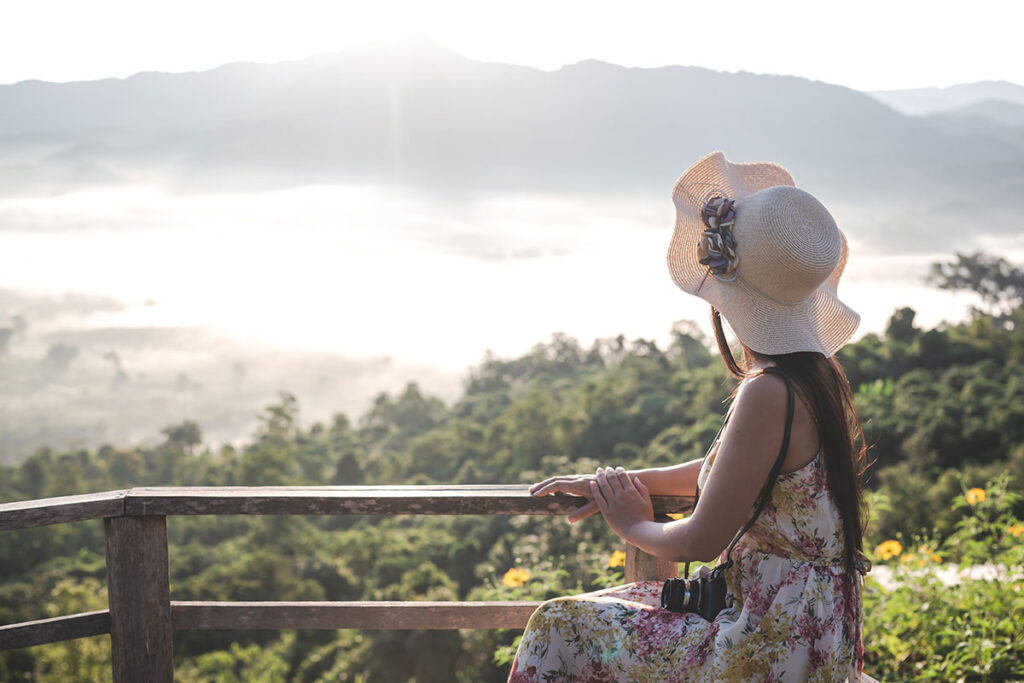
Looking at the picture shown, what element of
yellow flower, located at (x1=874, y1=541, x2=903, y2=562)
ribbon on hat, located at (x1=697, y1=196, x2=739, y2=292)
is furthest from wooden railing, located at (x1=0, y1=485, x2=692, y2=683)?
yellow flower, located at (x1=874, y1=541, x2=903, y2=562)

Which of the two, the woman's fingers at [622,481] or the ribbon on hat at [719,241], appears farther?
the woman's fingers at [622,481]

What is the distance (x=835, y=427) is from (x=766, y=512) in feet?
0.58

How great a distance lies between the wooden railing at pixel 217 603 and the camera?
175 centimetres

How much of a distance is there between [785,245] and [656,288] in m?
68.5

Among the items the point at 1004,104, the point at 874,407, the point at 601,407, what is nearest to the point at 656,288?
the point at 1004,104

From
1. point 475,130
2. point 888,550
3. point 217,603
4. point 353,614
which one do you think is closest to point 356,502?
point 353,614

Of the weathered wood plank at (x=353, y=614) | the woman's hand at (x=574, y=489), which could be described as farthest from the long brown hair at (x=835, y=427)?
the weathered wood plank at (x=353, y=614)

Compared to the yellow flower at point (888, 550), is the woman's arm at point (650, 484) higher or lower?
higher

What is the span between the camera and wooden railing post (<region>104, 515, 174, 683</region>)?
5.84ft

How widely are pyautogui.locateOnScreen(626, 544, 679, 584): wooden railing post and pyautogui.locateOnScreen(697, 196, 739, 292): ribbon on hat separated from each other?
64 cm

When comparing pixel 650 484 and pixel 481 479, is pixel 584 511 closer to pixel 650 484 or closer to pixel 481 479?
pixel 650 484

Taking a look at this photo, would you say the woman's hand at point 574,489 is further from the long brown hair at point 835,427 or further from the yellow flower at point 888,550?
the yellow flower at point 888,550

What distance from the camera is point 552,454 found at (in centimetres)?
2653

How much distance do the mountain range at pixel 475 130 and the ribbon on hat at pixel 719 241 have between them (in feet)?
228
